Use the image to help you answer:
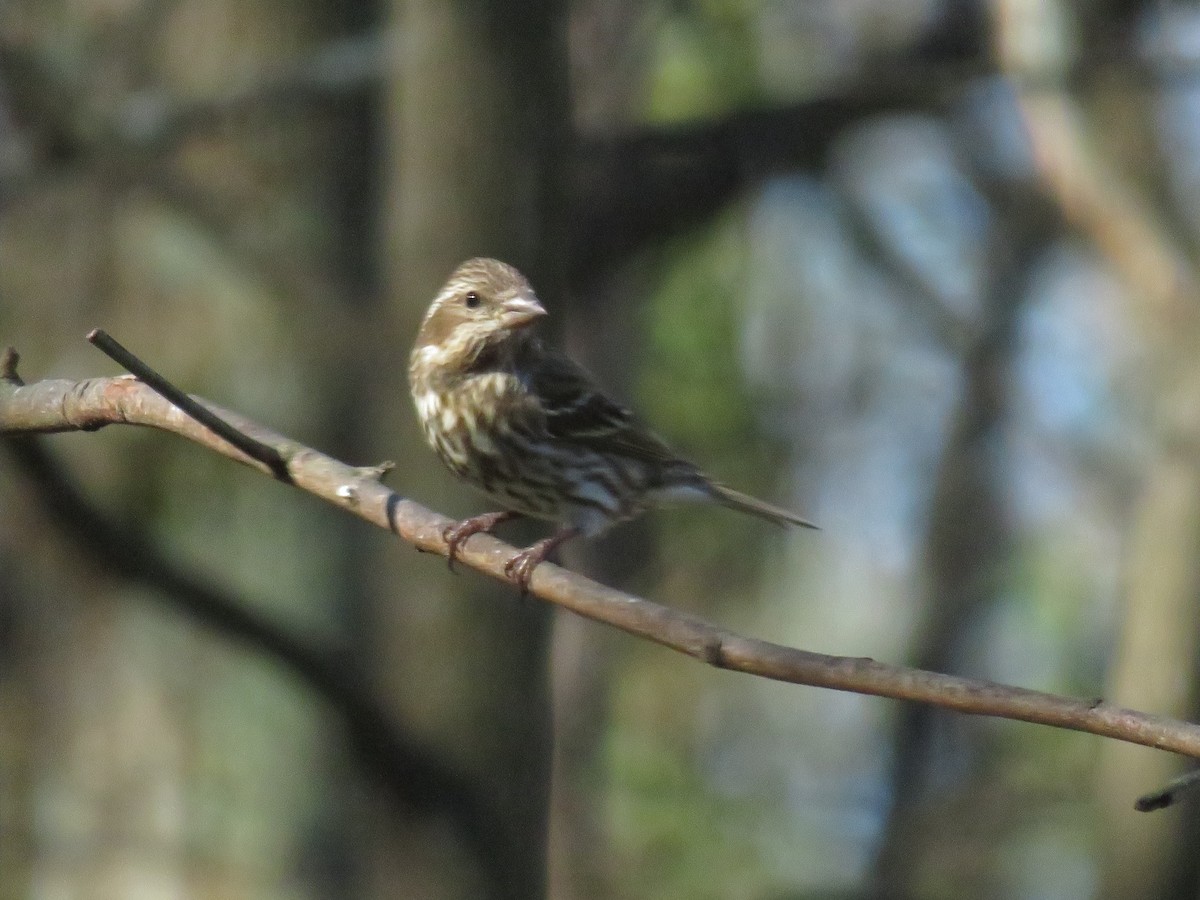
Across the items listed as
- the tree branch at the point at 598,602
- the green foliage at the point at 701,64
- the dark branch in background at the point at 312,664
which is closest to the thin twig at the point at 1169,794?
the tree branch at the point at 598,602

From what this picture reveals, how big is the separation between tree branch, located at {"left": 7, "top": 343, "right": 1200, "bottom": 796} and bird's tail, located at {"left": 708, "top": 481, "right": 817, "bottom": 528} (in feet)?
8.93

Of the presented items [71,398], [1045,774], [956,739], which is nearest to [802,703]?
[956,739]

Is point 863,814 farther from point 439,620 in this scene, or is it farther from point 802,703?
point 439,620

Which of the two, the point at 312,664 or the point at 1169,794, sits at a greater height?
the point at 1169,794

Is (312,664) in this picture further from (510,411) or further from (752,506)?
(752,506)

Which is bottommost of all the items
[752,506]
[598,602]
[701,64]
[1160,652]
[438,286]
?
[1160,652]

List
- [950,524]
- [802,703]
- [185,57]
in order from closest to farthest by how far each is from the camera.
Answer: [185,57]
[950,524]
[802,703]

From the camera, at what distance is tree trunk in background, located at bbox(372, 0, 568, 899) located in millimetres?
6832

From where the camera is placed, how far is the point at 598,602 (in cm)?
329

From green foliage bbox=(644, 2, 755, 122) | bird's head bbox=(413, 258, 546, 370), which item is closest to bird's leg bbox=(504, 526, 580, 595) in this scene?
bird's head bbox=(413, 258, 546, 370)

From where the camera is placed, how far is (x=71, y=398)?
391 centimetres

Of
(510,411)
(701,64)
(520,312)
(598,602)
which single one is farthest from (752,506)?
(701,64)

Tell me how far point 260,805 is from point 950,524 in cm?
593

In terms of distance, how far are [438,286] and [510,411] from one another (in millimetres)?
960
